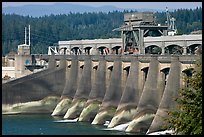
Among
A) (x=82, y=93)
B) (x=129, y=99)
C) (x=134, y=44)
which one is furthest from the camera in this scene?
(x=134, y=44)

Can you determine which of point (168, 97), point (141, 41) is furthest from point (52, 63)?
point (168, 97)

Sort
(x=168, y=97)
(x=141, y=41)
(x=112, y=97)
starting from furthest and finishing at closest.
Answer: (x=141, y=41) → (x=112, y=97) → (x=168, y=97)

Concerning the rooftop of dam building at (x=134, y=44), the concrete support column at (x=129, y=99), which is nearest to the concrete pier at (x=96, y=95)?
the rooftop of dam building at (x=134, y=44)

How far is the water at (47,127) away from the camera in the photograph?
40.1m

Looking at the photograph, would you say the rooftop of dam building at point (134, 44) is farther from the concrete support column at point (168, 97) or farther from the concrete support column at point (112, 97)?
the concrete support column at point (168, 97)

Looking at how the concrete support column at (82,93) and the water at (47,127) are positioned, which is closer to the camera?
the water at (47,127)

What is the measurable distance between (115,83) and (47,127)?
24.0 feet

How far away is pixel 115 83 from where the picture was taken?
4847cm

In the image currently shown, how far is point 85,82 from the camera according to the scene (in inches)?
2128

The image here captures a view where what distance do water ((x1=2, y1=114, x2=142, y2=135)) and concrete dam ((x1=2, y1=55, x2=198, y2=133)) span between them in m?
1.25

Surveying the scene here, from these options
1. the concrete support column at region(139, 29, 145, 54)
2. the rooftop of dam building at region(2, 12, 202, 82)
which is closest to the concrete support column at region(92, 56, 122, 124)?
the rooftop of dam building at region(2, 12, 202, 82)

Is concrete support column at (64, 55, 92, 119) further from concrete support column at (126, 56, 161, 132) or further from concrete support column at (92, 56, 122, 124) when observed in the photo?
concrete support column at (126, 56, 161, 132)

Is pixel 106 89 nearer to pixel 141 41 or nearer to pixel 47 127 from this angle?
pixel 141 41

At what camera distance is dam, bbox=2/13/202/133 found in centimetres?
3975
